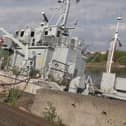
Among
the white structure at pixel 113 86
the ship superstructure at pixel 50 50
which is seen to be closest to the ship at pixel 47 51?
the ship superstructure at pixel 50 50

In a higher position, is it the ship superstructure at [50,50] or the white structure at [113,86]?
the ship superstructure at [50,50]

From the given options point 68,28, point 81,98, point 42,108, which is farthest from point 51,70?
point 81,98

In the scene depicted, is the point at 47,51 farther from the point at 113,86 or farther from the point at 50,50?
the point at 113,86

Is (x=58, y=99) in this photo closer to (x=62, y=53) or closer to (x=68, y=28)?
(x=62, y=53)

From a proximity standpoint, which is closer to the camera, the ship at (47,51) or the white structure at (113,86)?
the white structure at (113,86)

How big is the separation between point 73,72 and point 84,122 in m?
16.2

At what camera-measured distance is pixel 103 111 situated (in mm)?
10562

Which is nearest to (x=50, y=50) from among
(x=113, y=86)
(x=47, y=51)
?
(x=47, y=51)

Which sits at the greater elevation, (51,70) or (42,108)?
(51,70)

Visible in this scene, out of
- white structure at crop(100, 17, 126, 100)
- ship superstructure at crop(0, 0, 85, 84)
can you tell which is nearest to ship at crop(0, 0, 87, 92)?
ship superstructure at crop(0, 0, 85, 84)

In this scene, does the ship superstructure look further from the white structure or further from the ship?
the white structure

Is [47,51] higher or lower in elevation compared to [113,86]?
higher

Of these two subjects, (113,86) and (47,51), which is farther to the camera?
(47,51)

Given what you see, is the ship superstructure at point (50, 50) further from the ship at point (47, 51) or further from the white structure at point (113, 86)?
the white structure at point (113, 86)
